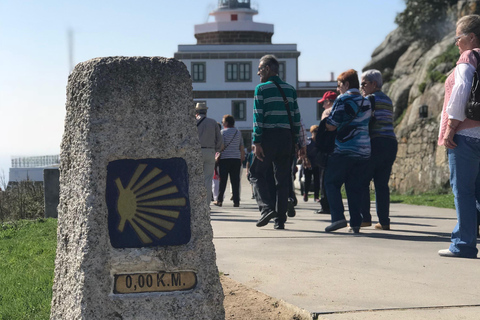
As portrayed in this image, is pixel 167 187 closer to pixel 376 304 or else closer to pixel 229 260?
pixel 376 304

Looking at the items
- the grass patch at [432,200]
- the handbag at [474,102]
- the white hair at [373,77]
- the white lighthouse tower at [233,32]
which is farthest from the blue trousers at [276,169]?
the white lighthouse tower at [233,32]

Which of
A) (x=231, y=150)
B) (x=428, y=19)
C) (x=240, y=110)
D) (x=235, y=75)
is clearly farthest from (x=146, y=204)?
(x=235, y=75)

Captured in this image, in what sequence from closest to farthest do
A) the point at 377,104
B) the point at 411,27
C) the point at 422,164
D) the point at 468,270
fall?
the point at 468,270 < the point at 377,104 < the point at 422,164 < the point at 411,27

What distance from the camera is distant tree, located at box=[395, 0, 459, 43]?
88.5ft

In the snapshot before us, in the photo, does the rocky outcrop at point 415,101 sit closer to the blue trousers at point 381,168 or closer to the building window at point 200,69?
the blue trousers at point 381,168

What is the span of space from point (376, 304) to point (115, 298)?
1560mm

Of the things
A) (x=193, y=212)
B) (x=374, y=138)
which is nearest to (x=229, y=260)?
(x=193, y=212)

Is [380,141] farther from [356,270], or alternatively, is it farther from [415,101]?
[415,101]

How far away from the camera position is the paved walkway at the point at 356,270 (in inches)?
166

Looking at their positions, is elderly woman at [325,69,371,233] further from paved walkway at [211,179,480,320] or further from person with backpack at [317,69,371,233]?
Answer: paved walkway at [211,179,480,320]

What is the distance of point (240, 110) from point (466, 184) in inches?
2089

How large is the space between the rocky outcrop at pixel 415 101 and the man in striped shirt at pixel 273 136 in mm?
7590

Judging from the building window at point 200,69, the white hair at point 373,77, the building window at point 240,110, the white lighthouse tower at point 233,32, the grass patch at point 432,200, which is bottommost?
the grass patch at point 432,200

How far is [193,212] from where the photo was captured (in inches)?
152
